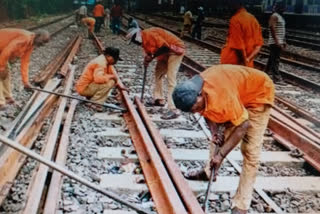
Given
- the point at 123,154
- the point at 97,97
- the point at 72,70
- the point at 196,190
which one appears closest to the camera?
the point at 196,190

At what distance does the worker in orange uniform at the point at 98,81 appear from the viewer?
6.78 metres

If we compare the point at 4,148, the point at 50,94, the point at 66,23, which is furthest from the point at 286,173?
the point at 66,23

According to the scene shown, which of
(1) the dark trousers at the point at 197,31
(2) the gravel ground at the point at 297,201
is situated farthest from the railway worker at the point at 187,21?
(2) the gravel ground at the point at 297,201

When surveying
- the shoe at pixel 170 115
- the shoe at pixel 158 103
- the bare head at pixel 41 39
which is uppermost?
the bare head at pixel 41 39

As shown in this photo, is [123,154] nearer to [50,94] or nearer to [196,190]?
[196,190]

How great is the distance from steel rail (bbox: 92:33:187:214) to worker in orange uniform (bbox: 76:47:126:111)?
1.05m

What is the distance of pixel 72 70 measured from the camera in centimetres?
1002

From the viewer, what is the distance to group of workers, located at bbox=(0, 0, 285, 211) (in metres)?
3.07

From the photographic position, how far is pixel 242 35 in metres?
5.95

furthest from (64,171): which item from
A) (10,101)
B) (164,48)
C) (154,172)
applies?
(10,101)

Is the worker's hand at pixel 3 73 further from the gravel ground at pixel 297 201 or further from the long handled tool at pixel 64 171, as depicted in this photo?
the gravel ground at pixel 297 201

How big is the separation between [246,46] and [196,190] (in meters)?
2.42

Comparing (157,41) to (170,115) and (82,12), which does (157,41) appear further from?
(82,12)

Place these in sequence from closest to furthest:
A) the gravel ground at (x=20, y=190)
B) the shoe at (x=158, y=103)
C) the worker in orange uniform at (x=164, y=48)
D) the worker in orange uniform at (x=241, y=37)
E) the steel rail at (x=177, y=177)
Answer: the steel rail at (x=177, y=177)
the gravel ground at (x=20, y=190)
the worker in orange uniform at (x=241, y=37)
the worker in orange uniform at (x=164, y=48)
the shoe at (x=158, y=103)
